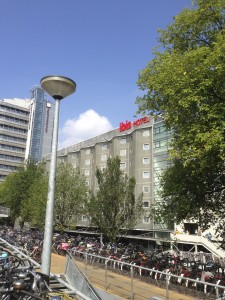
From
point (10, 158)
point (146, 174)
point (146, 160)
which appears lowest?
point (146, 174)

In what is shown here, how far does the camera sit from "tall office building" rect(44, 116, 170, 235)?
45.7 m

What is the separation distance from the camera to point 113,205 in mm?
25641

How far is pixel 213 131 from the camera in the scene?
32.7 feet

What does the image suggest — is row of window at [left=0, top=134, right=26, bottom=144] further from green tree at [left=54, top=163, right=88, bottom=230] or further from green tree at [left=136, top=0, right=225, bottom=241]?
green tree at [left=136, top=0, right=225, bottom=241]

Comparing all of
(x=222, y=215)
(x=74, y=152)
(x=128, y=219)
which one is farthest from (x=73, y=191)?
(x=74, y=152)

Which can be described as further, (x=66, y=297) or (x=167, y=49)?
(x=167, y=49)

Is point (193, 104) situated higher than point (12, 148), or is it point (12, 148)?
point (12, 148)

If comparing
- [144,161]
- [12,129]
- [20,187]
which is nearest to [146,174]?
[144,161]

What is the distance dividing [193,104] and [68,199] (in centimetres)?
2148

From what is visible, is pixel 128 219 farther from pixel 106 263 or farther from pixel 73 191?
pixel 106 263

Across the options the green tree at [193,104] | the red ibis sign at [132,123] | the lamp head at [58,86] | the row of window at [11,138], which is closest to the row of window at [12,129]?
the row of window at [11,138]

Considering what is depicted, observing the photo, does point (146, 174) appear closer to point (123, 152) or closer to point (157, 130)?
point (157, 130)

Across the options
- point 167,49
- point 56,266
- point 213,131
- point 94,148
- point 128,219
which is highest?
point 94,148

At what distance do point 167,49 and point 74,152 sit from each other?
52845 mm
